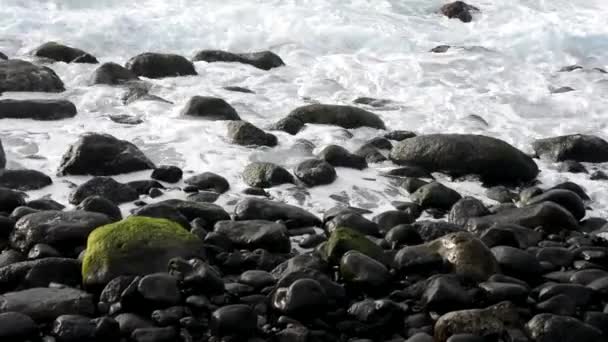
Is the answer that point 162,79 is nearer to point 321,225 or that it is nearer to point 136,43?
point 136,43

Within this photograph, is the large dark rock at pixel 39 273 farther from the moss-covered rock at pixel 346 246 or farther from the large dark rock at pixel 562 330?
the large dark rock at pixel 562 330

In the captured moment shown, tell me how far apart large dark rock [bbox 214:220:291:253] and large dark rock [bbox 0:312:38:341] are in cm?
130

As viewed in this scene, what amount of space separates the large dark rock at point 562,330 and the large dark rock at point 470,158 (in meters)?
2.41

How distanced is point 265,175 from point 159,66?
9.85ft

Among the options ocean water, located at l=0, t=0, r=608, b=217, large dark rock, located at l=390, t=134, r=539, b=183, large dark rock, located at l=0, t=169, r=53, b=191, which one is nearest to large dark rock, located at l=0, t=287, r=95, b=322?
ocean water, located at l=0, t=0, r=608, b=217

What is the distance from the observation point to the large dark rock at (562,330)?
3406 mm

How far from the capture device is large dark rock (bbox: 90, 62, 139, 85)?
749 cm

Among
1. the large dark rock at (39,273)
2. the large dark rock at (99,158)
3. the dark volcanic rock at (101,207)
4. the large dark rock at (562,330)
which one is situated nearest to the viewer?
the large dark rock at (562,330)

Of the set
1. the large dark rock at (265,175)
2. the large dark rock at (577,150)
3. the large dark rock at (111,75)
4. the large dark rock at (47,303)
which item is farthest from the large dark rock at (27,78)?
the large dark rock at (577,150)

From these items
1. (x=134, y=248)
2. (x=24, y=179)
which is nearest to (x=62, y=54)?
(x=24, y=179)

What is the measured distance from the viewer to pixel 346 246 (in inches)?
164

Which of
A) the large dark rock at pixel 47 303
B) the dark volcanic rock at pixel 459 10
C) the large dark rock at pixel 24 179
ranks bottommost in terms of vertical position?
the dark volcanic rock at pixel 459 10

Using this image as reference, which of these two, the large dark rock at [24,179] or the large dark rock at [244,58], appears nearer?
the large dark rock at [24,179]

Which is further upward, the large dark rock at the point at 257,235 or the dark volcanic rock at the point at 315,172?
the large dark rock at the point at 257,235
